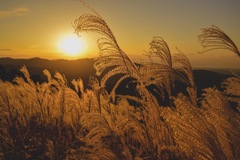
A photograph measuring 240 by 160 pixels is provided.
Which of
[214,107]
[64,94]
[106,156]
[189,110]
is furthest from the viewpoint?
[64,94]

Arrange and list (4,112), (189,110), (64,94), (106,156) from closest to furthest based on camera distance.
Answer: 1. (189,110)
2. (106,156)
3. (64,94)
4. (4,112)

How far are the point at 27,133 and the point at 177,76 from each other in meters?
5.27

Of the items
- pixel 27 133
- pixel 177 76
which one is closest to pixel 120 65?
pixel 177 76

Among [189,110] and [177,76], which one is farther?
[177,76]

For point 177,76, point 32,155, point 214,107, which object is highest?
point 177,76

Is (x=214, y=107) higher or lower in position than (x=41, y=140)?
higher

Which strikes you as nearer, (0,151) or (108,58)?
(108,58)

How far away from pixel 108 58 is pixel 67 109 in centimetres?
474

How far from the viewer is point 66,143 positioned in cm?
687

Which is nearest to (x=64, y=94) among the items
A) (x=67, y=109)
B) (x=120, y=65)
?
(x=67, y=109)

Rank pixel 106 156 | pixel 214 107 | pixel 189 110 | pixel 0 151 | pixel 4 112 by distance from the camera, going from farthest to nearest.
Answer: pixel 4 112
pixel 0 151
pixel 106 156
pixel 214 107
pixel 189 110

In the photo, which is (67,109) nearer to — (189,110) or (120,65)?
(120,65)

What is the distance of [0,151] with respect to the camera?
21.2 feet

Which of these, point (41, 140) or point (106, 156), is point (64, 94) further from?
point (106, 156)
